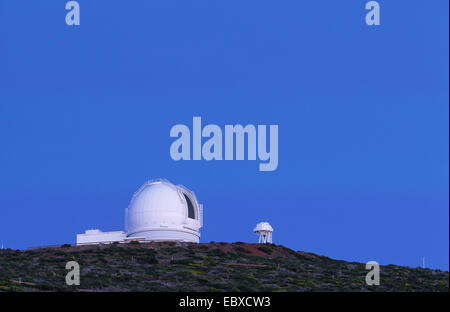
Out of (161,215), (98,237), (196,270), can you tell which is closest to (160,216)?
(161,215)

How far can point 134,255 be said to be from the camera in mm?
49812

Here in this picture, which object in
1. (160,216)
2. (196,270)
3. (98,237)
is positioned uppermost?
(160,216)

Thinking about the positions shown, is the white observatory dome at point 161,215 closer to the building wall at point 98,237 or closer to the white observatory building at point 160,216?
the white observatory building at point 160,216

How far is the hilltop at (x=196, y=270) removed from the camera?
39.3 meters

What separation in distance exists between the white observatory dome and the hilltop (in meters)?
2.72

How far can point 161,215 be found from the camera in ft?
188

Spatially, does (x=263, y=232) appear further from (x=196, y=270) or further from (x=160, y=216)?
(x=196, y=270)

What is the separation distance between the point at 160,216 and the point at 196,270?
1301cm

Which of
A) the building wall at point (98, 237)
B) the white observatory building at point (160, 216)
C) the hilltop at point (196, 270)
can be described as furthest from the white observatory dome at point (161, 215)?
the hilltop at point (196, 270)

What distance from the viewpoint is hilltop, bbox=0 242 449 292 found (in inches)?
1547
